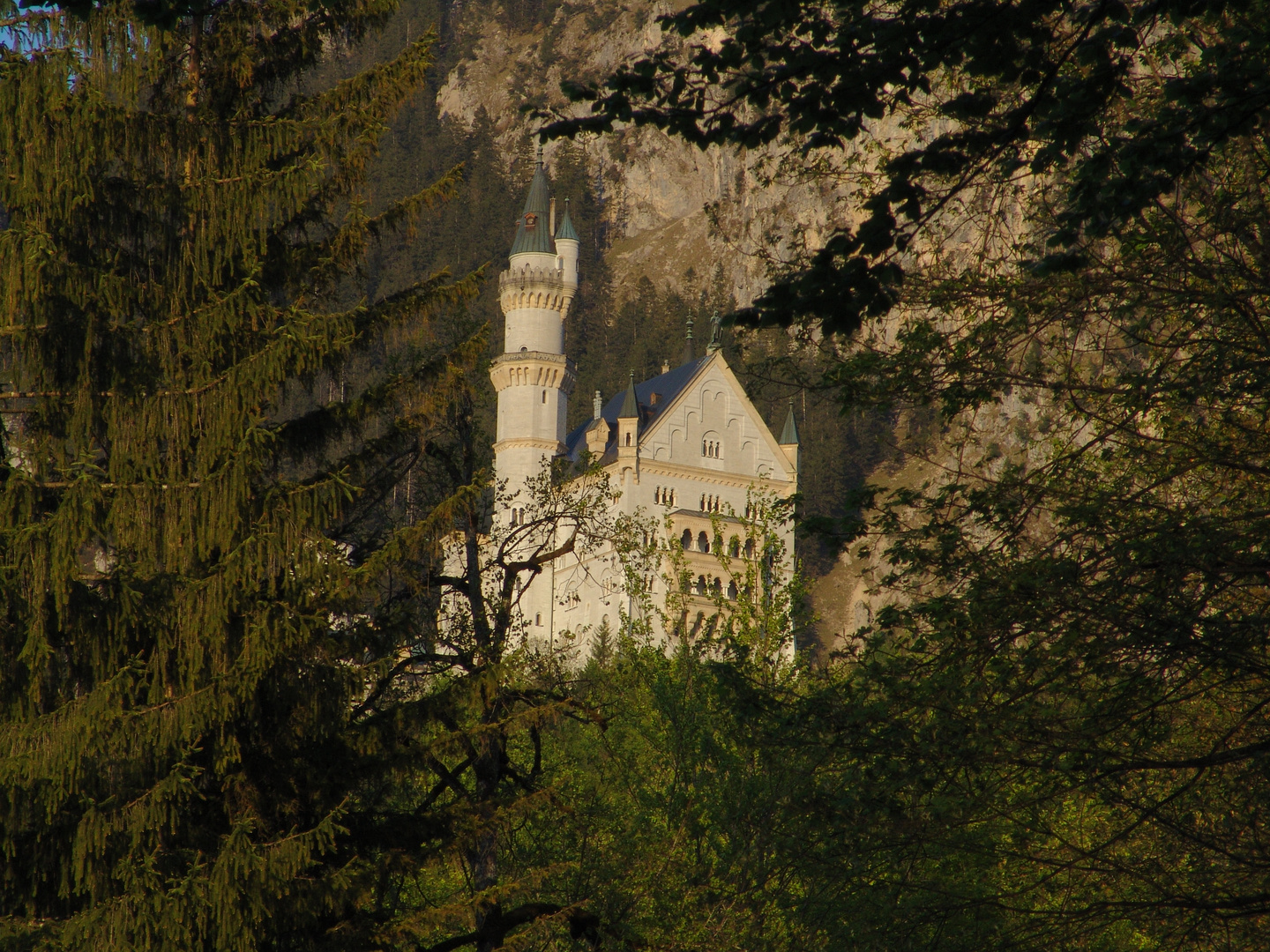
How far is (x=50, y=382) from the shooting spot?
441 inches

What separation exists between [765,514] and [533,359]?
6718 cm

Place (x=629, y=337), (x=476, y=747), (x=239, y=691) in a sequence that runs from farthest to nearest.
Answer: (x=629, y=337) < (x=476, y=747) < (x=239, y=691)

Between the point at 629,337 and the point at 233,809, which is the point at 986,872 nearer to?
the point at 233,809

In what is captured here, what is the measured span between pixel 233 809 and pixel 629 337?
143m

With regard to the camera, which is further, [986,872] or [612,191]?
[612,191]

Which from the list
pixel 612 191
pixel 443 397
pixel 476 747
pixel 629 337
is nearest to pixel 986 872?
pixel 476 747

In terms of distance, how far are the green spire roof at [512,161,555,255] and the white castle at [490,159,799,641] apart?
8 centimetres

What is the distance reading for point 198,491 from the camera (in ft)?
36.6

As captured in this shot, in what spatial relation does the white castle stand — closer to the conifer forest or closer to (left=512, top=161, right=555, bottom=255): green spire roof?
(left=512, top=161, right=555, bottom=255): green spire roof

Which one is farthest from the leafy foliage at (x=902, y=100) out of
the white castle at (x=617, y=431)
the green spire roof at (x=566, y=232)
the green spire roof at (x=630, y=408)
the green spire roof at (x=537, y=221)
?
the green spire roof at (x=566, y=232)

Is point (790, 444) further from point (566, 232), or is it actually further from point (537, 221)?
point (537, 221)

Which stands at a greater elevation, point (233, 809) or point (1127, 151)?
point (1127, 151)

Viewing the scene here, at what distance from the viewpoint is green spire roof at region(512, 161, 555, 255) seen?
8225cm

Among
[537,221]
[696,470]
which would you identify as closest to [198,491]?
[696,470]
